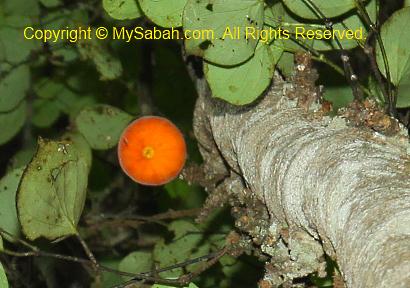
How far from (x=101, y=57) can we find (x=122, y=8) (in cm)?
52

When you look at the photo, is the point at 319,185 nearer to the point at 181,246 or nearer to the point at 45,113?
the point at 181,246

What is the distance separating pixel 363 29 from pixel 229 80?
0.25 m

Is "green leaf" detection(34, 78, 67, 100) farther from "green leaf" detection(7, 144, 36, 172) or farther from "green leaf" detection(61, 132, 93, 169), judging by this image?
"green leaf" detection(61, 132, 93, 169)

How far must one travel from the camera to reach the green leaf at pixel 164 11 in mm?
1034

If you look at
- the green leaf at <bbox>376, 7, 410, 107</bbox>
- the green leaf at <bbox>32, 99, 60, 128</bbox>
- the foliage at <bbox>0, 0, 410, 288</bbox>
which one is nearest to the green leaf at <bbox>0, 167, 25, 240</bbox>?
the foliage at <bbox>0, 0, 410, 288</bbox>

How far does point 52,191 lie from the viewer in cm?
111

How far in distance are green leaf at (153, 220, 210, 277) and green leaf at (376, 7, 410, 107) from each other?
0.62 metres

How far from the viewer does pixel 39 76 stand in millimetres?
1901

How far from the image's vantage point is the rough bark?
2.09 ft

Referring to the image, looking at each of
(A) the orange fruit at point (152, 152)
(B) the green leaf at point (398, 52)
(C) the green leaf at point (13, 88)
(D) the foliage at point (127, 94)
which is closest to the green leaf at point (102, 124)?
(D) the foliage at point (127, 94)

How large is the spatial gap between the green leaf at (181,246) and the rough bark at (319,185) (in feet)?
0.99

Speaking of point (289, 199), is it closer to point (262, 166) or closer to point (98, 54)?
point (262, 166)

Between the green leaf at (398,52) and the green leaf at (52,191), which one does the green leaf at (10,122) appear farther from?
the green leaf at (398,52)

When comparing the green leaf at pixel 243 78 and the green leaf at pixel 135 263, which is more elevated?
the green leaf at pixel 243 78
